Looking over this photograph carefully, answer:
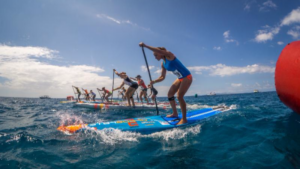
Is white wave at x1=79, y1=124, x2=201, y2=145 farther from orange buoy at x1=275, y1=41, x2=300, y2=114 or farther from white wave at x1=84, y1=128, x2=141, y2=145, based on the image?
orange buoy at x1=275, y1=41, x2=300, y2=114

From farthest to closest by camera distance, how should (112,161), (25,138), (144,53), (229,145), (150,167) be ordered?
(144,53) < (25,138) < (229,145) < (112,161) < (150,167)

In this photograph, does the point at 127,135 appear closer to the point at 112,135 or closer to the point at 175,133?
the point at 112,135

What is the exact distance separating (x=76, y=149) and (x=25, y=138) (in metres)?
1.66

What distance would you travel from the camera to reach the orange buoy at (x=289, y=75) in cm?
379

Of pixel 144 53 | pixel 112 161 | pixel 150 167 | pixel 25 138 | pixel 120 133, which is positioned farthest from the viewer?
pixel 144 53

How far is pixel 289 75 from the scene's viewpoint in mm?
4000

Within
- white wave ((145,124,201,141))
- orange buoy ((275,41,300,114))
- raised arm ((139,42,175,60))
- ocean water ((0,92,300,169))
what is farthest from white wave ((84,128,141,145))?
orange buoy ((275,41,300,114))

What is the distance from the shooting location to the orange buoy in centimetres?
379

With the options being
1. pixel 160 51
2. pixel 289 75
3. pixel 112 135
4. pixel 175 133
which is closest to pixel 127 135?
pixel 112 135

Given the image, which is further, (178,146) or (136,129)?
(136,129)

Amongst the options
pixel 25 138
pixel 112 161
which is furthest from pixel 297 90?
pixel 25 138

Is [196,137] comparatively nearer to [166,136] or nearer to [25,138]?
[166,136]

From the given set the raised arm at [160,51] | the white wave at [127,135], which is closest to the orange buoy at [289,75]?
the white wave at [127,135]

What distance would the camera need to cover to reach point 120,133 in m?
4.07
